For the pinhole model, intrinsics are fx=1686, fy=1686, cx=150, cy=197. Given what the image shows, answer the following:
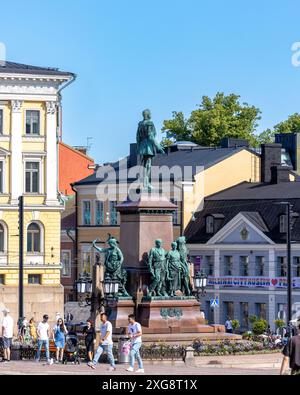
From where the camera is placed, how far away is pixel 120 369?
1719 inches

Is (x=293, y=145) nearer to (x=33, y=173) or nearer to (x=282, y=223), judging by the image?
(x=282, y=223)

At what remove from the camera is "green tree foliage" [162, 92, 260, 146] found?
386 feet

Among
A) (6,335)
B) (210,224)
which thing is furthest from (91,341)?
(210,224)

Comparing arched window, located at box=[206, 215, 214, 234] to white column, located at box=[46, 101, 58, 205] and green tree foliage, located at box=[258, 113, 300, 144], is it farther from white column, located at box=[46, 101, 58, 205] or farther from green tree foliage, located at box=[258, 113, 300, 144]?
green tree foliage, located at box=[258, 113, 300, 144]

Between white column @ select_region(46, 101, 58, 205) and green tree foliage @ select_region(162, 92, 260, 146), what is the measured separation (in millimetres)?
29638

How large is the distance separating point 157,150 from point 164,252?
3.74 meters

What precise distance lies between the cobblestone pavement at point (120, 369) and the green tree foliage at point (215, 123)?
7129cm

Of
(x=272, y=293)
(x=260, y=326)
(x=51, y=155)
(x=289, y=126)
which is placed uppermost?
(x=289, y=126)

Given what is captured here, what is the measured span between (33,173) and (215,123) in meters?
30.4

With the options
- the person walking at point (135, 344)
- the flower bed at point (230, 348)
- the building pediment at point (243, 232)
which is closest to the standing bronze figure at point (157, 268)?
the flower bed at point (230, 348)

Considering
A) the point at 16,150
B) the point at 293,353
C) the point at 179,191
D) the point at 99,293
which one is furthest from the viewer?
the point at 179,191

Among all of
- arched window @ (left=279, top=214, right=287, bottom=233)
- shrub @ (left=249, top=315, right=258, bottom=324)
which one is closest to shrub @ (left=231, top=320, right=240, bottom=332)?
shrub @ (left=249, top=315, right=258, bottom=324)

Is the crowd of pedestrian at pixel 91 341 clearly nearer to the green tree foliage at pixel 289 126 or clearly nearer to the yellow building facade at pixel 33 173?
the yellow building facade at pixel 33 173
